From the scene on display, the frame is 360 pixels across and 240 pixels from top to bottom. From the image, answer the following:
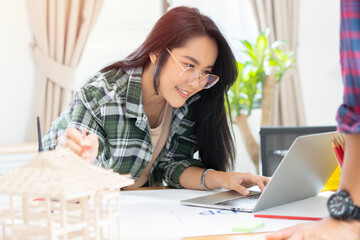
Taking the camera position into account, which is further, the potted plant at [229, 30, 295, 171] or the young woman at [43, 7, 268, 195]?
the potted plant at [229, 30, 295, 171]

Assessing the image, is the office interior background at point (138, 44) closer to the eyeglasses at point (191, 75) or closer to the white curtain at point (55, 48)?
the white curtain at point (55, 48)

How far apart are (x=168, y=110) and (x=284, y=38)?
2631 millimetres

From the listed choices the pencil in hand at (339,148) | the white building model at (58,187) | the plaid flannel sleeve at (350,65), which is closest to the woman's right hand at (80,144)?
the white building model at (58,187)

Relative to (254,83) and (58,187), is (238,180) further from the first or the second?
(254,83)

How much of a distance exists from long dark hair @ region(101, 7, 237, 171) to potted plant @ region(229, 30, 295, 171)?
1.80m

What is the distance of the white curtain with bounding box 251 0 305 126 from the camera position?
4.26m

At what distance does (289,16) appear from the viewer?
434 cm

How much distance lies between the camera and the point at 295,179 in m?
1.31

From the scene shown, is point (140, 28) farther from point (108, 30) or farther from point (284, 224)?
point (284, 224)

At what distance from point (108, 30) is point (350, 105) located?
10.3ft

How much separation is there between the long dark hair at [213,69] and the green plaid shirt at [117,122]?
0.08 metres

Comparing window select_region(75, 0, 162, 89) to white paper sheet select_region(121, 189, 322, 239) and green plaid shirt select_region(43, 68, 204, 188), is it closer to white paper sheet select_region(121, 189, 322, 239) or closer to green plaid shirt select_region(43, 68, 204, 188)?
green plaid shirt select_region(43, 68, 204, 188)

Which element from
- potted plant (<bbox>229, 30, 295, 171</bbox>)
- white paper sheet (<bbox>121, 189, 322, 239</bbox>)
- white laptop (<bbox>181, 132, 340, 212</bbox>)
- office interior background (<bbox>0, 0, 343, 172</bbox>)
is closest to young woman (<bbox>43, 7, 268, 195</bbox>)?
white laptop (<bbox>181, 132, 340, 212</bbox>)

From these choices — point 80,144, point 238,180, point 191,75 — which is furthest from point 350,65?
point 191,75
